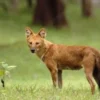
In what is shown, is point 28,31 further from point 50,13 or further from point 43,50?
point 50,13

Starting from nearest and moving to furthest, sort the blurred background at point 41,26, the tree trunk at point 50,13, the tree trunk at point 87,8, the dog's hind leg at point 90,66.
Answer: the dog's hind leg at point 90,66, the blurred background at point 41,26, the tree trunk at point 50,13, the tree trunk at point 87,8

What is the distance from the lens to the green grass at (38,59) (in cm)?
1036

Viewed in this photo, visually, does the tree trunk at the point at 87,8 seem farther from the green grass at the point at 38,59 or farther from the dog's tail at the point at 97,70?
the dog's tail at the point at 97,70

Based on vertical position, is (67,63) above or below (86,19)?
above

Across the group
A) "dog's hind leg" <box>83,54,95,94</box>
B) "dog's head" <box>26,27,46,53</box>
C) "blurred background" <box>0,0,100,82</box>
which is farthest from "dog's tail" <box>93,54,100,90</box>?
"blurred background" <box>0,0,100,82</box>

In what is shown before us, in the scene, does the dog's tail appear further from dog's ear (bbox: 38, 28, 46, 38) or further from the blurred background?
the blurred background

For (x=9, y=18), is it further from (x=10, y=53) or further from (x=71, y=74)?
(x=71, y=74)

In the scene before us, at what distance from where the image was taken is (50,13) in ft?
107

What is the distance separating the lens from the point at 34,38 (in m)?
12.2

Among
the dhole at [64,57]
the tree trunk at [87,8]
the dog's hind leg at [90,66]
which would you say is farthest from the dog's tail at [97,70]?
the tree trunk at [87,8]

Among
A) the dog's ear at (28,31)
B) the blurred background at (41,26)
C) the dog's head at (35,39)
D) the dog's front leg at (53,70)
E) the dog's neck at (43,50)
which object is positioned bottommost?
the blurred background at (41,26)

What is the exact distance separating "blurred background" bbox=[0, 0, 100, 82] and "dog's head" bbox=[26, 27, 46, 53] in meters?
6.23

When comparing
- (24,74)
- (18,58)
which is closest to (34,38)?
(24,74)

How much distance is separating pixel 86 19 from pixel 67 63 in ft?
81.6
